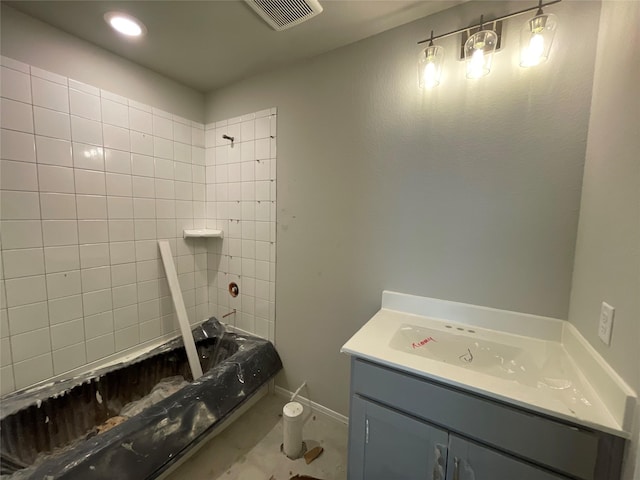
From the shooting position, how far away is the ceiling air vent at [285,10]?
1219 mm

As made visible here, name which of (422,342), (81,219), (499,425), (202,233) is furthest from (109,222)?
(499,425)

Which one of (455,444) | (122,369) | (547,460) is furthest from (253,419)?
(547,460)

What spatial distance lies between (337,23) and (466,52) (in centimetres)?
68

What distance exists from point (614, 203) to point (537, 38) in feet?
2.39

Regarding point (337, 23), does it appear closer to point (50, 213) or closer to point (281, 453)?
point (50, 213)

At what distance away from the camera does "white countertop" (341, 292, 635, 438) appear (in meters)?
0.74

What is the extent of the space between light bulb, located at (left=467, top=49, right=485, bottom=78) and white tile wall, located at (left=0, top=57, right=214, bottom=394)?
2.03 m

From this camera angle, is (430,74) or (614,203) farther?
(430,74)

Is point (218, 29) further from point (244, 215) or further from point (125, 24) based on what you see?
point (244, 215)

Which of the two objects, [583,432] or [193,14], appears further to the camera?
[193,14]

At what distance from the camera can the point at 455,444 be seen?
0.89 meters

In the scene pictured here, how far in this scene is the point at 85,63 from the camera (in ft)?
5.13

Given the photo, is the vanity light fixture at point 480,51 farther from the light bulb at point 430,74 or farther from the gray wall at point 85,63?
the gray wall at point 85,63

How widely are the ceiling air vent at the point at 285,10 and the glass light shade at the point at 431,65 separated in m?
0.56
